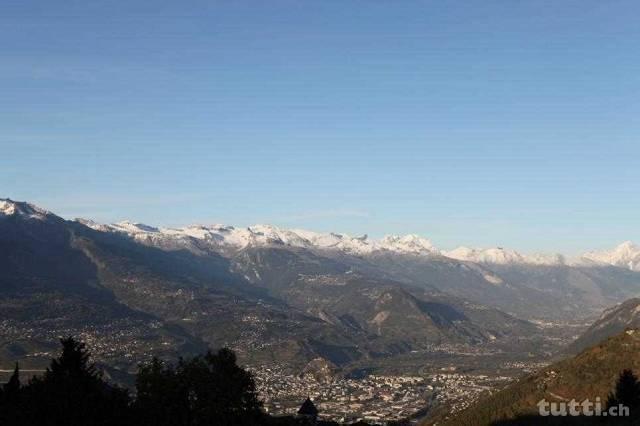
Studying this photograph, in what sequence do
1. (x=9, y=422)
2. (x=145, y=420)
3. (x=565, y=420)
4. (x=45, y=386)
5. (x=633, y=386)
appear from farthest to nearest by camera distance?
(x=565, y=420) < (x=633, y=386) < (x=145, y=420) < (x=45, y=386) < (x=9, y=422)

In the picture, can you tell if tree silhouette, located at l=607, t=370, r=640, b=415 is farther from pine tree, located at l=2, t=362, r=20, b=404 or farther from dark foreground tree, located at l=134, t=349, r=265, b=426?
pine tree, located at l=2, t=362, r=20, b=404

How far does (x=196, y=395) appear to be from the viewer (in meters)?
98.8

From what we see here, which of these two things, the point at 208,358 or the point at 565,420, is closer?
the point at 208,358

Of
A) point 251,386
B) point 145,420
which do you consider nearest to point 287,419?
point 251,386

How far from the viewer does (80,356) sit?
3354 inches

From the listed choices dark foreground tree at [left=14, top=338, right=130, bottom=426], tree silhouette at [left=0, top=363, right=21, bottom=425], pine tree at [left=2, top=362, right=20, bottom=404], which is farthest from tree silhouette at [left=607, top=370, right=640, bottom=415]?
pine tree at [left=2, top=362, right=20, bottom=404]

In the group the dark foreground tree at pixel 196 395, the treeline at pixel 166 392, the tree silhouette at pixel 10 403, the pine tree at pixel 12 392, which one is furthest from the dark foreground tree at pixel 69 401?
the pine tree at pixel 12 392

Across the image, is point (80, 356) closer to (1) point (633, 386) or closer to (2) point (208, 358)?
(2) point (208, 358)

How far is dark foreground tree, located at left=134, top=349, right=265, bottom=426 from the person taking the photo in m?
96.2

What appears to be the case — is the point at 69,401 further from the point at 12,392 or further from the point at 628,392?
the point at 628,392

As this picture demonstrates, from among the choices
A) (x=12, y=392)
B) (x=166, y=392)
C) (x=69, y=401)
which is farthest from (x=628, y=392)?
(x=12, y=392)

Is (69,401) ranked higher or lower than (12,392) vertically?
higher

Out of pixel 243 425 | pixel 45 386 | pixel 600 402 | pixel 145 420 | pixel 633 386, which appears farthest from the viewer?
pixel 600 402

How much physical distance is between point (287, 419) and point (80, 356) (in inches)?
2340
